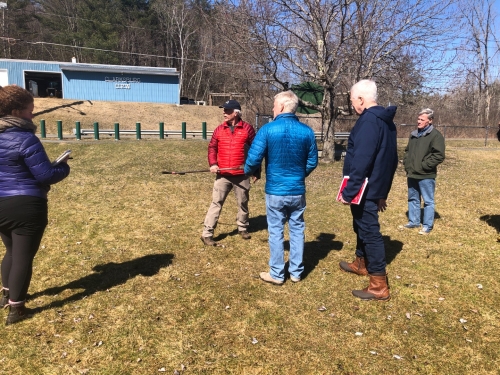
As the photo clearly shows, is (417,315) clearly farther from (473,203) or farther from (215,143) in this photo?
(473,203)

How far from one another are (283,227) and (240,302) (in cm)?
90

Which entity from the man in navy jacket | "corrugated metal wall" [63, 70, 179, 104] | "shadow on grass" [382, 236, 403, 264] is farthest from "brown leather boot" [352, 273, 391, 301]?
"corrugated metal wall" [63, 70, 179, 104]

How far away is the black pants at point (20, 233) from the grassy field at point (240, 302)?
444 millimetres

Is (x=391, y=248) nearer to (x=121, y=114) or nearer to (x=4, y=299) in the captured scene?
(x=4, y=299)

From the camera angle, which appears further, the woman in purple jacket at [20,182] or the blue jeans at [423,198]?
the blue jeans at [423,198]

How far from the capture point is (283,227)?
13.3 ft

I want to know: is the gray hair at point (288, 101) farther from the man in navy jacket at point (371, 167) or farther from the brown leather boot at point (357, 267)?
the brown leather boot at point (357, 267)

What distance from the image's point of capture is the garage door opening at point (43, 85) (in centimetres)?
3328

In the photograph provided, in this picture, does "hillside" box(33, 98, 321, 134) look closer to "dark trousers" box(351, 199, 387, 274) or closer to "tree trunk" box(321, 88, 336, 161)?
"tree trunk" box(321, 88, 336, 161)

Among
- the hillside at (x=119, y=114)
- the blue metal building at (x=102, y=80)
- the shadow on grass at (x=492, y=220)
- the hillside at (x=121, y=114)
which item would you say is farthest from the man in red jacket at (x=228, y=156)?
the blue metal building at (x=102, y=80)

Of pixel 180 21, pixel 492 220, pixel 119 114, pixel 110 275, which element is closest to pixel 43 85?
pixel 119 114

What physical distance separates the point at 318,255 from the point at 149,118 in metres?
25.7

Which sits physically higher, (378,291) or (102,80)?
(102,80)

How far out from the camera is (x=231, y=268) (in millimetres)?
4664
